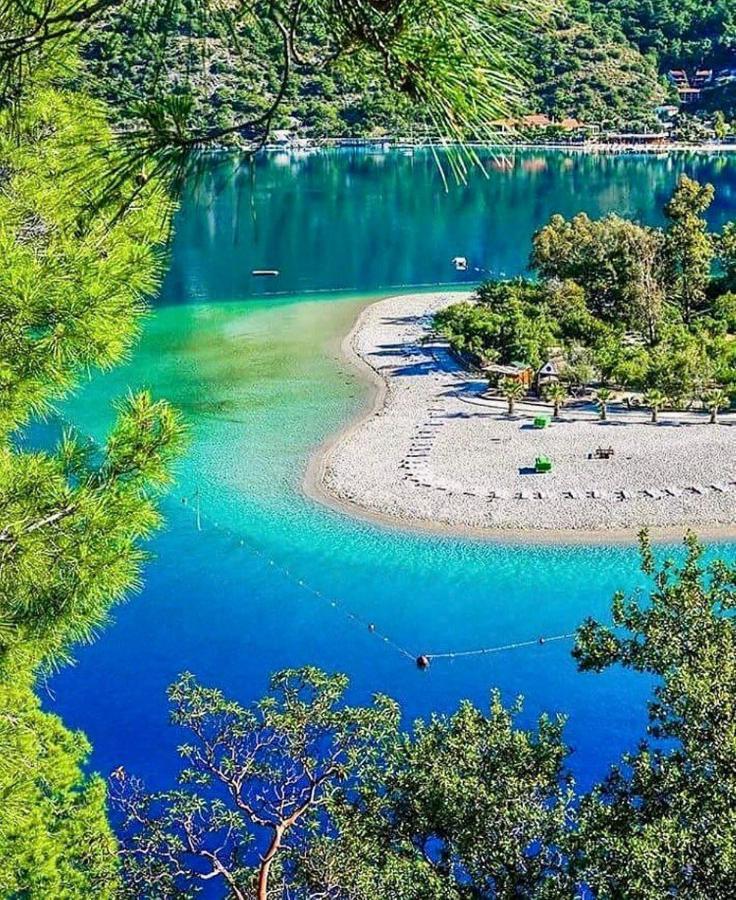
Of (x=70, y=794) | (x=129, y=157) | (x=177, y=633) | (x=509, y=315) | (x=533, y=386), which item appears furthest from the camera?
(x=509, y=315)

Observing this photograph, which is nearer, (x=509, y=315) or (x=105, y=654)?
(x=105, y=654)

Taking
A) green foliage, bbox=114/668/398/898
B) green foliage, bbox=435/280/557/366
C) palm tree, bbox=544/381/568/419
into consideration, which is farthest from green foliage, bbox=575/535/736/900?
green foliage, bbox=435/280/557/366

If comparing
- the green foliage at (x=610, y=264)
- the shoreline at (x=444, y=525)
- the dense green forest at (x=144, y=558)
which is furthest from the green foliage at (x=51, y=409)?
the green foliage at (x=610, y=264)

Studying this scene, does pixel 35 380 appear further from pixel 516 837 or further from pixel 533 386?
pixel 533 386

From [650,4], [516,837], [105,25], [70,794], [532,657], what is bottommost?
[532,657]

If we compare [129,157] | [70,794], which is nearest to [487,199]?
[70,794]

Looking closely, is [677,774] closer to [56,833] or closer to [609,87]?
[56,833]

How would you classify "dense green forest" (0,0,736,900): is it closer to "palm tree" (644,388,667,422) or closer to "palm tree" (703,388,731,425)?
"palm tree" (644,388,667,422)
